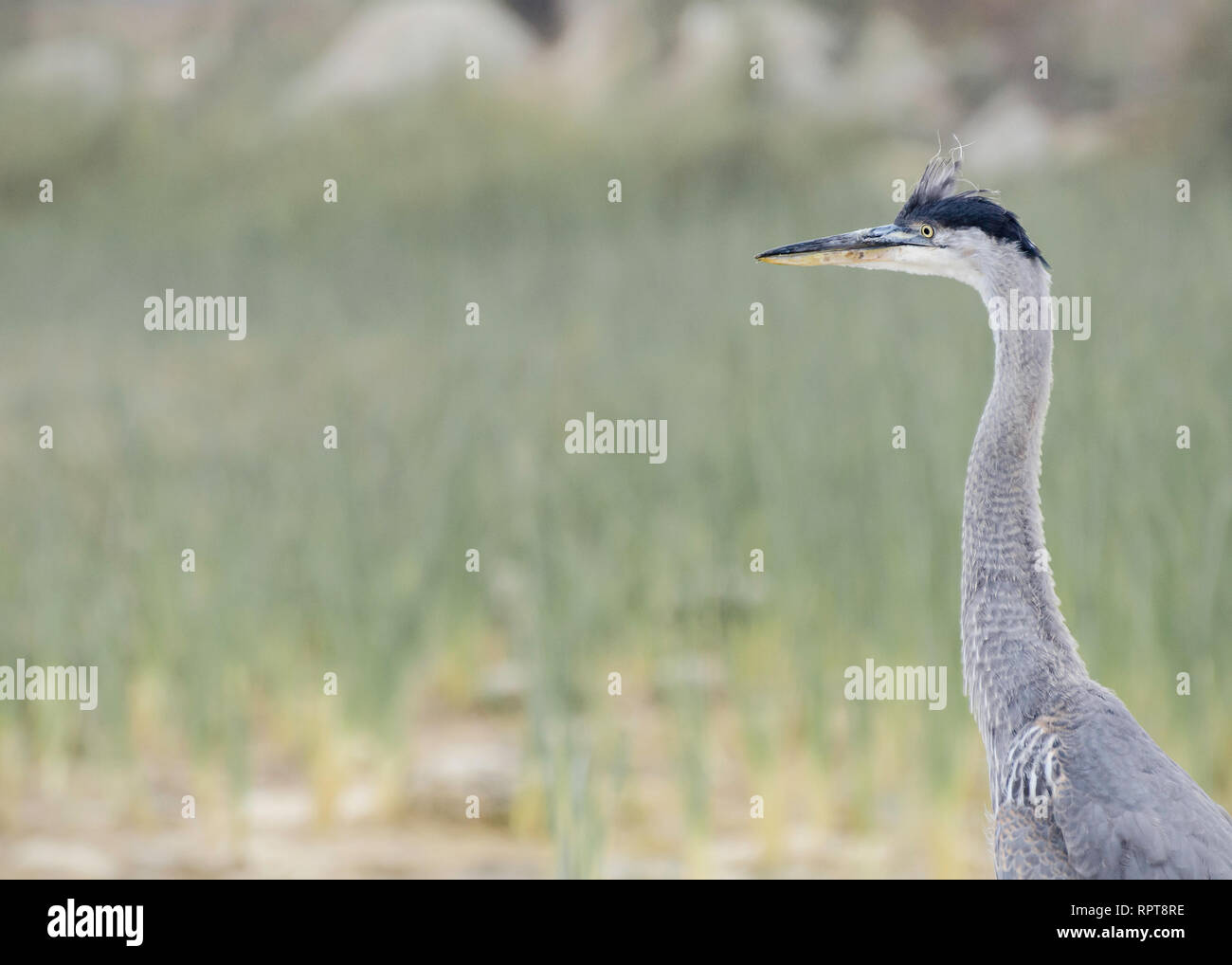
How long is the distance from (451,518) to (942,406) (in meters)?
1.53

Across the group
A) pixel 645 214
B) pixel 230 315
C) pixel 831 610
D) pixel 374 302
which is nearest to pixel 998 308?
pixel 831 610

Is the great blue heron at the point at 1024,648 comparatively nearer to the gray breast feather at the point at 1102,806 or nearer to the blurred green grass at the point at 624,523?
the gray breast feather at the point at 1102,806

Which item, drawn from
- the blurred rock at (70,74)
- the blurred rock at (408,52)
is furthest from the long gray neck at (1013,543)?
the blurred rock at (70,74)

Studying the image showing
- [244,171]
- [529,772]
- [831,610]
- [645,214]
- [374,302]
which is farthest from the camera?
[244,171]

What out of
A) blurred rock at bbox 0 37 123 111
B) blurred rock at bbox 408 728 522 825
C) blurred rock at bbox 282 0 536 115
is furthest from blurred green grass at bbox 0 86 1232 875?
blurred rock at bbox 0 37 123 111

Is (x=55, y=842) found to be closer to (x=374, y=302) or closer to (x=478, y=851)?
(x=478, y=851)

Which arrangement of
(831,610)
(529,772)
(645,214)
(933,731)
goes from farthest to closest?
(645,214) < (831,610) < (529,772) < (933,731)

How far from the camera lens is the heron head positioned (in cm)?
209

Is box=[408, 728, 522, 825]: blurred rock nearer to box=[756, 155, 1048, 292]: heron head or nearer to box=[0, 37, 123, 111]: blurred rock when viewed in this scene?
box=[756, 155, 1048, 292]: heron head

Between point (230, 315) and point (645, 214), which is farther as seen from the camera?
point (645, 214)

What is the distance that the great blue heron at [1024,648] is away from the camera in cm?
185

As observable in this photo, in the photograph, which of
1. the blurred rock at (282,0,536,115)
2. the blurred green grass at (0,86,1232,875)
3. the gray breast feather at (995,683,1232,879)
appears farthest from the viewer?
the blurred rock at (282,0,536,115)

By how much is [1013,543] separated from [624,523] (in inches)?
82.8

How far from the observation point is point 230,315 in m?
7.26
